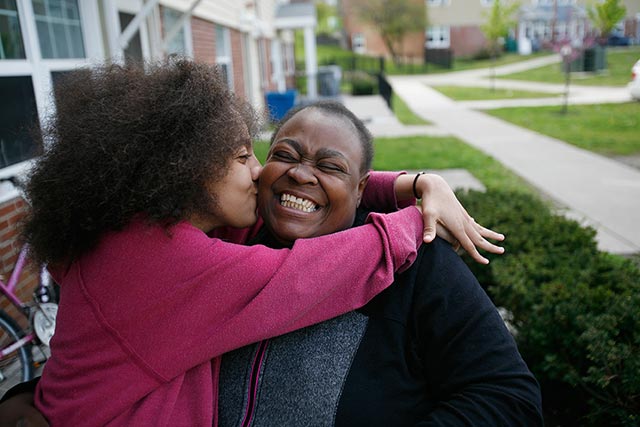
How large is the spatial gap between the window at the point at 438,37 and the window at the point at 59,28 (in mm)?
46401

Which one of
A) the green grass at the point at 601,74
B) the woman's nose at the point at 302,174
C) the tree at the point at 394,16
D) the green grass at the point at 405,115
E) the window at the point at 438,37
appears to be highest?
the tree at the point at 394,16

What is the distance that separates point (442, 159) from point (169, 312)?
9.29 m

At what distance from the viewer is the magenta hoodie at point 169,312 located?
1379mm

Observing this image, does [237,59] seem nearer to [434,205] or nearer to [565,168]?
[565,168]

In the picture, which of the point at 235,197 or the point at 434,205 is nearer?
the point at 235,197

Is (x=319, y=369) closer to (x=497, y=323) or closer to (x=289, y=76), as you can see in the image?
(x=497, y=323)

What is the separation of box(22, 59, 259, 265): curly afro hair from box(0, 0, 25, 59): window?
3.22m

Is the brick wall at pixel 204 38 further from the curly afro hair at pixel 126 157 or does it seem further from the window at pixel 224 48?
the curly afro hair at pixel 126 157

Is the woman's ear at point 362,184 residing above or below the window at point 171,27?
below

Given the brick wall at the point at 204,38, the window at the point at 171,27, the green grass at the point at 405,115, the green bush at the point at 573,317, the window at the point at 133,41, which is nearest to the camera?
the green bush at the point at 573,317

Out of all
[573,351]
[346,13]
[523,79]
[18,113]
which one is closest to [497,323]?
[573,351]

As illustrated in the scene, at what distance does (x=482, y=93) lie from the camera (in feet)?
82.5

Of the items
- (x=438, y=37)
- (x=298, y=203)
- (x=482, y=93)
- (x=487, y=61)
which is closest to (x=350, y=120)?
(x=298, y=203)

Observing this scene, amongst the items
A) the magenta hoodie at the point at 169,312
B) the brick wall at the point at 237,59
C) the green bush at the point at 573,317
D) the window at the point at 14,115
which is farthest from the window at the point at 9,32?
the brick wall at the point at 237,59
